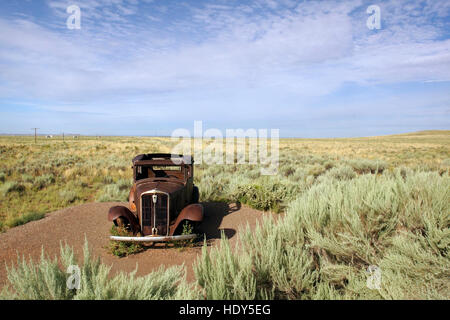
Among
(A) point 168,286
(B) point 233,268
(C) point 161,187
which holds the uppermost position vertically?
(C) point 161,187

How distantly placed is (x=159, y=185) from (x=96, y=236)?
7.03 ft

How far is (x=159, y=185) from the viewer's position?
635 cm

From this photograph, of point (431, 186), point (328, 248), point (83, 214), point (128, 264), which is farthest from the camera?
point (83, 214)

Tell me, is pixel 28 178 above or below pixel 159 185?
below

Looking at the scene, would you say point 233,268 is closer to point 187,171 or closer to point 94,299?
point 94,299

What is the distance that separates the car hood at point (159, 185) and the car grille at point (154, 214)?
6.6 inches

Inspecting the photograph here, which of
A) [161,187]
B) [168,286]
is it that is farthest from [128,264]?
[168,286]

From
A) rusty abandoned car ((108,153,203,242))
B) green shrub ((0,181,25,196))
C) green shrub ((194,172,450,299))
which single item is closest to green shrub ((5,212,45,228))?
rusty abandoned car ((108,153,203,242))

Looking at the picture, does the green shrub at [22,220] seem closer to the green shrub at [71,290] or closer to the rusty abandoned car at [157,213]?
the rusty abandoned car at [157,213]

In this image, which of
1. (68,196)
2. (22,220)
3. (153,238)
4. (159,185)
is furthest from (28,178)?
(153,238)

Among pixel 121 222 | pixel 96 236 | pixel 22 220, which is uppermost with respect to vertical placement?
pixel 121 222

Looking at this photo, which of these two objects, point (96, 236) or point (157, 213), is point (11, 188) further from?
point (157, 213)
